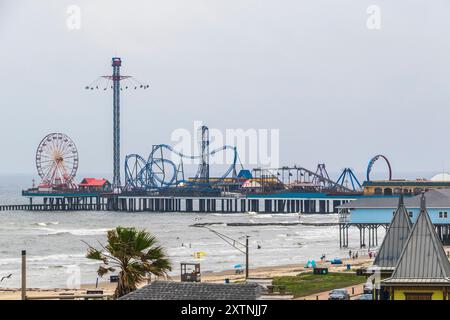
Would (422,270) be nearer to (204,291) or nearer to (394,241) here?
(204,291)

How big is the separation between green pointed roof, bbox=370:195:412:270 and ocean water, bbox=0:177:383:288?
32.7 m

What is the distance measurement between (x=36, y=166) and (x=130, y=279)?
14851cm

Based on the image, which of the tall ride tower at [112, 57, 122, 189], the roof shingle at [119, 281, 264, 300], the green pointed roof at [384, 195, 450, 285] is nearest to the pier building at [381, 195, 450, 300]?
the green pointed roof at [384, 195, 450, 285]

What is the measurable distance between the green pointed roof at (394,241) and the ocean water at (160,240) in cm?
3271

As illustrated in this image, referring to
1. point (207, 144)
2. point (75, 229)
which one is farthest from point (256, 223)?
point (207, 144)

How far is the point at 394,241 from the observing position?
63.6 ft

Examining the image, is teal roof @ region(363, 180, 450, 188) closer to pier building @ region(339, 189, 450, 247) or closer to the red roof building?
pier building @ region(339, 189, 450, 247)

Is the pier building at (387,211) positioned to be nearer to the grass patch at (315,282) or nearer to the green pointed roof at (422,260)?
the grass patch at (315,282)

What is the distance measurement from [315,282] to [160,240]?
48050 mm

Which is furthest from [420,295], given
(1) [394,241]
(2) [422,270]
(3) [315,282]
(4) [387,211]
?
(4) [387,211]

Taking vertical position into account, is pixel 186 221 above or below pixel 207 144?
below

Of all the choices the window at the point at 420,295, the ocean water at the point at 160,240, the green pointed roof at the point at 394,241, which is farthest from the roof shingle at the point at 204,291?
the ocean water at the point at 160,240

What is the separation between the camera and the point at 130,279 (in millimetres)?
19906
